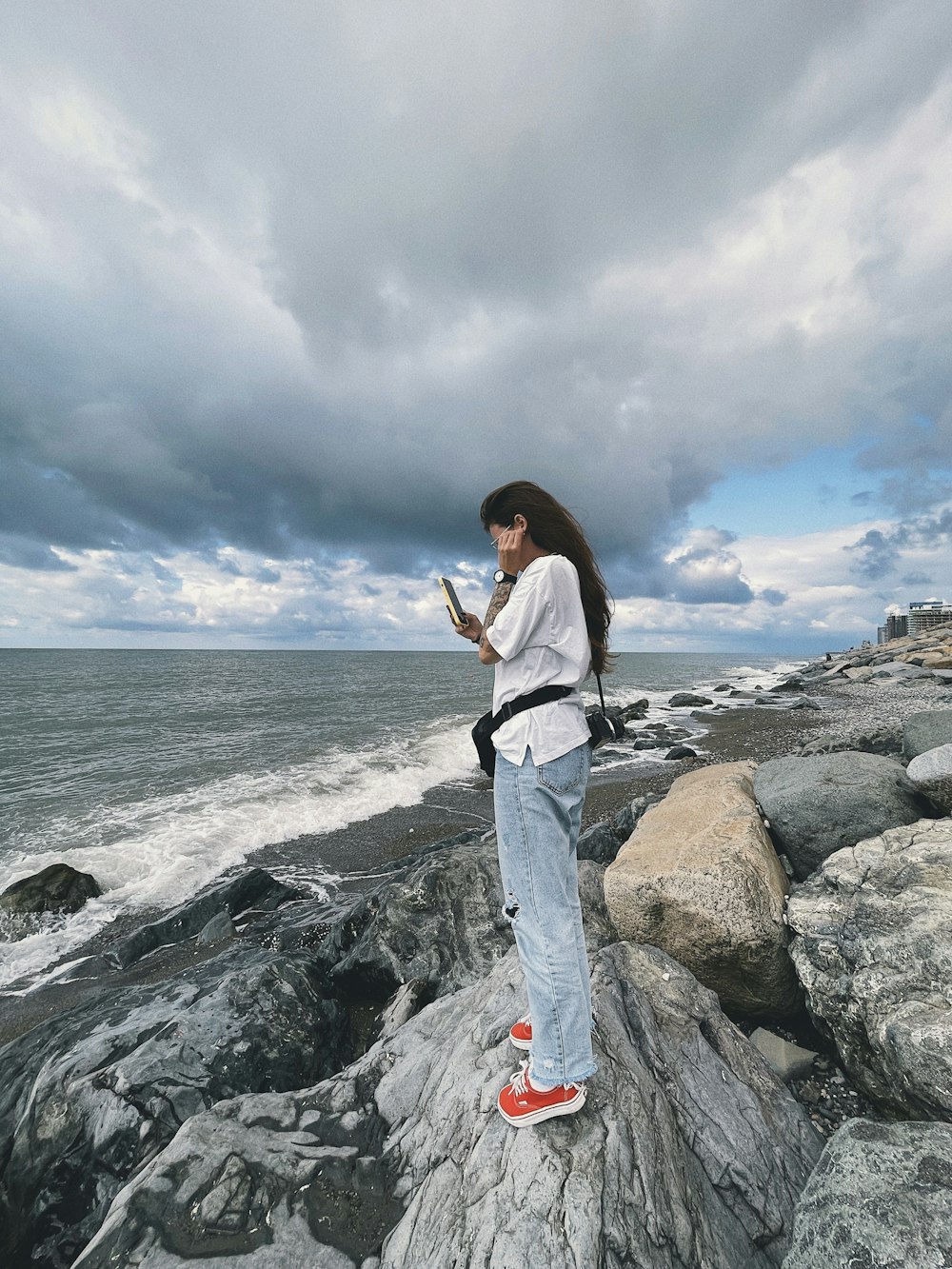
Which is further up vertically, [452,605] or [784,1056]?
[452,605]

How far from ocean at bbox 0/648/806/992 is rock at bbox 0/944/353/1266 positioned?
4355mm

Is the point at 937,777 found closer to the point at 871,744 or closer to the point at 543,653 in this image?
the point at 543,653

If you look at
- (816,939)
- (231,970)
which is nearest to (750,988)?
(816,939)

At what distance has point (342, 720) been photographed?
30.9 metres

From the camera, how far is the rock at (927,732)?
7695 mm

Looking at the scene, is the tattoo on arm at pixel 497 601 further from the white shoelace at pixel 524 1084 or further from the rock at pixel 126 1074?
the rock at pixel 126 1074

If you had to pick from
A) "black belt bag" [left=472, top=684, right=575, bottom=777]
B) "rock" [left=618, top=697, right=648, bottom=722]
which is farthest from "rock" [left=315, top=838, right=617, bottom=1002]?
"rock" [left=618, top=697, right=648, bottom=722]

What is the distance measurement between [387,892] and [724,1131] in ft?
14.2

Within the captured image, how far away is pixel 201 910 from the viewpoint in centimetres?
894

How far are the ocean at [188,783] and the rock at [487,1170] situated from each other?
7357 mm

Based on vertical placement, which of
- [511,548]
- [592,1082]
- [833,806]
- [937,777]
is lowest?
[592,1082]

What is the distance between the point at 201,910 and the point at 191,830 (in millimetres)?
4788

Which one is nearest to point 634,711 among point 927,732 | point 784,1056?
point 927,732

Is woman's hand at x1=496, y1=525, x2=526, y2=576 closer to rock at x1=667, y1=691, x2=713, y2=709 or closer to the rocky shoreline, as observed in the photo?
the rocky shoreline
